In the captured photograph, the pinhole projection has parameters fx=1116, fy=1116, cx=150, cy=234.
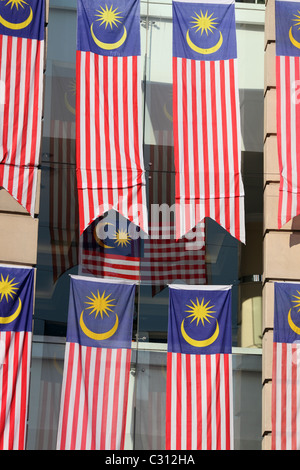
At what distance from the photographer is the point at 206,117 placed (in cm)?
2192

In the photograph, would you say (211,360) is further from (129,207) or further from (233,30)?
(233,30)

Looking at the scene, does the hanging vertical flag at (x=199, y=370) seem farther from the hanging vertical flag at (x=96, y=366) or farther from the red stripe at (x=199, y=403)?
the hanging vertical flag at (x=96, y=366)

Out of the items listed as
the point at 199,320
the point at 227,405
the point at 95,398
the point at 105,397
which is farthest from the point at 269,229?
the point at 95,398

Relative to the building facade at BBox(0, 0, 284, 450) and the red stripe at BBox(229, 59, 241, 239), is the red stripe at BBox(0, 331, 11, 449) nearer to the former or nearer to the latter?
the building facade at BBox(0, 0, 284, 450)

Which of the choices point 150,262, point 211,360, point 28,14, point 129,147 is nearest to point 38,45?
point 28,14

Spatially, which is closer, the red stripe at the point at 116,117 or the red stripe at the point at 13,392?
the red stripe at the point at 13,392

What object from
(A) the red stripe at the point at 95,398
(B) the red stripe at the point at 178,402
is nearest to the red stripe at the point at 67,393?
(A) the red stripe at the point at 95,398

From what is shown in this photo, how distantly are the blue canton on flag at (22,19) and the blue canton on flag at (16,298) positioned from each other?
4.73m

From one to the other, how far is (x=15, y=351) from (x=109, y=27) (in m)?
6.79

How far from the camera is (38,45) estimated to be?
21938 millimetres

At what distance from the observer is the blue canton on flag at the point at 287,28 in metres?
22.3

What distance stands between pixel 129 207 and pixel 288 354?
409 cm

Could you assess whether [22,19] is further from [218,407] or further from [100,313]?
[218,407]

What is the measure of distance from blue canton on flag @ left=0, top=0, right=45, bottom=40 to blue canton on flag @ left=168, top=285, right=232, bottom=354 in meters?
5.75
